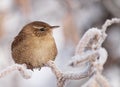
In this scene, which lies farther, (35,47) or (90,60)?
(35,47)

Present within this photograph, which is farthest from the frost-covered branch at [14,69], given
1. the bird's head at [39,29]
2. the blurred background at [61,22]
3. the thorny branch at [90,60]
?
the blurred background at [61,22]

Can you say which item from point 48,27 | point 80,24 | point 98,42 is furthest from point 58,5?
point 98,42

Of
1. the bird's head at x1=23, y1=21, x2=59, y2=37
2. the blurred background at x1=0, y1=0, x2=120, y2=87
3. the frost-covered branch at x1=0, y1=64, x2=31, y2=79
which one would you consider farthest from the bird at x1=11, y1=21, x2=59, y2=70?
the blurred background at x1=0, y1=0, x2=120, y2=87

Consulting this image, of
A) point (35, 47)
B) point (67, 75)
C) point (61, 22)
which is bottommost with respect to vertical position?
point (61, 22)

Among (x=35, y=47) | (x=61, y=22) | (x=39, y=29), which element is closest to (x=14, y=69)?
(x=35, y=47)

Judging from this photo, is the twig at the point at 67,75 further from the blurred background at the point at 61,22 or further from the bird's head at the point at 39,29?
the blurred background at the point at 61,22

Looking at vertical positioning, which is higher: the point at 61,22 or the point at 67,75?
the point at 67,75

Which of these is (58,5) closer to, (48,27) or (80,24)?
(80,24)

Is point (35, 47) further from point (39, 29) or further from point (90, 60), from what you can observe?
point (90, 60)
